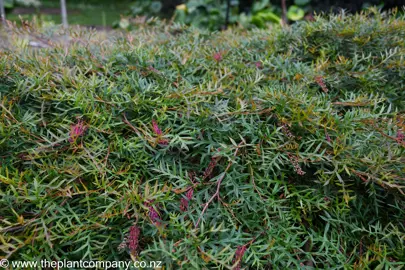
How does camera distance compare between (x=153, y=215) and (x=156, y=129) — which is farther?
(x=156, y=129)

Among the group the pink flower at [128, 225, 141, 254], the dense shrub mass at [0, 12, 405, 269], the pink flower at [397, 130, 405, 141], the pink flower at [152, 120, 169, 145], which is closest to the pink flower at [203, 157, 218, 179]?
the dense shrub mass at [0, 12, 405, 269]

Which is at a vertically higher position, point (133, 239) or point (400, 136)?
point (400, 136)

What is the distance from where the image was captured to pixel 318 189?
106cm

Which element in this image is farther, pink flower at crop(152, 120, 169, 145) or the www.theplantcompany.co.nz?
pink flower at crop(152, 120, 169, 145)

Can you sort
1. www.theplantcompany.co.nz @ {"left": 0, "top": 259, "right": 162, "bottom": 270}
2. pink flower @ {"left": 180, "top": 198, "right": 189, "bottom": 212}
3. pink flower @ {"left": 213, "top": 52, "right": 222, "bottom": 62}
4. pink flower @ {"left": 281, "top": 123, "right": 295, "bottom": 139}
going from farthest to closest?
pink flower @ {"left": 213, "top": 52, "right": 222, "bottom": 62} < pink flower @ {"left": 281, "top": 123, "right": 295, "bottom": 139} < pink flower @ {"left": 180, "top": 198, "right": 189, "bottom": 212} < www.theplantcompany.co.nz @ {"left": 0, "top": 259, "right": 162, "bottom": 270}

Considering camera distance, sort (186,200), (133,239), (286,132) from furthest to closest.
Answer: (286,132) → (186,200) → (133,239)

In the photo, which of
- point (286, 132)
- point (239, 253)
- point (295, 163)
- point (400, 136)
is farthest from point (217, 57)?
point (239, 253)

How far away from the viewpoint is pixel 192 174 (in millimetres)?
1058

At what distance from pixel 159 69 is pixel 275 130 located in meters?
0.52

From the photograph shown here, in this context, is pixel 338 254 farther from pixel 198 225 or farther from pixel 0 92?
pixel 0 92

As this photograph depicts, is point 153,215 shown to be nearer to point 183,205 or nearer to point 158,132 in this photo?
point 183,205

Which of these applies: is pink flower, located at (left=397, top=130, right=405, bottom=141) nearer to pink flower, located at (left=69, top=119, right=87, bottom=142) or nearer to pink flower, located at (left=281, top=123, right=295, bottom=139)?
pink flower, located at (left=281, top=123, right=295, bottom=139)

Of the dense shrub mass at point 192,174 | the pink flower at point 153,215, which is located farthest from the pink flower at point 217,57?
the pink flower at point 153,215

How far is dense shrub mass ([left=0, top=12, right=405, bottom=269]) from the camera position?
2.97 feet
